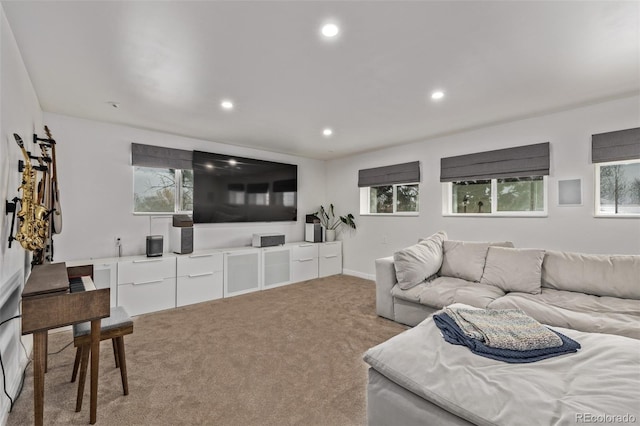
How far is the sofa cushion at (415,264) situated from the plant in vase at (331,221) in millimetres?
2262

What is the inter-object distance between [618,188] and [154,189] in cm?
537

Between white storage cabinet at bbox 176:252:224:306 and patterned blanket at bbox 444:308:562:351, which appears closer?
patterned blanket at bbox 444:308:562:351

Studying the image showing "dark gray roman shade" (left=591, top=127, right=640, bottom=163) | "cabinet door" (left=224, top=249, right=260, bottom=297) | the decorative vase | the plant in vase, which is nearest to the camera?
"dark gray roman shade" (left=591, top=127, right=640, bottom=163)

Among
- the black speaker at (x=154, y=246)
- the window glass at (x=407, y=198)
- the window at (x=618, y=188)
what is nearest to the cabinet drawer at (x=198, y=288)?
the black speaker at (x=154, y=246)

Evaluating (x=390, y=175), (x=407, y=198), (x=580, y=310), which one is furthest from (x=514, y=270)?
(x=390, y=175)

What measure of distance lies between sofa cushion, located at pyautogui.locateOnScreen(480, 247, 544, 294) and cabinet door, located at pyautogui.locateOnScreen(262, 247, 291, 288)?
112 inches

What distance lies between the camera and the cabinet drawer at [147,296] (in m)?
3.29

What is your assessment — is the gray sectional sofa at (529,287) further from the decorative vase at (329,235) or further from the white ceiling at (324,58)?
the decorative vase at (329,235)

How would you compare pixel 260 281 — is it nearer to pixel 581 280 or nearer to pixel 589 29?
pixel 581 280

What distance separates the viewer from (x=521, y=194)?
359cm

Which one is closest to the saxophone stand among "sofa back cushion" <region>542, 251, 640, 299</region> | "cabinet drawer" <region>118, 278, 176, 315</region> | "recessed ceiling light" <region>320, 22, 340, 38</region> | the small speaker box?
"cabinet drawer" <region>118, 278, 176, 315</region>

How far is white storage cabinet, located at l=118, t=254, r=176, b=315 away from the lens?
3.29 metres

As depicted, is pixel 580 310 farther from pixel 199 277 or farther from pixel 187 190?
pixel 187 190

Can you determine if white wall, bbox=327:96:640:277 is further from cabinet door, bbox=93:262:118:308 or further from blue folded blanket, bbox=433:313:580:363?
cabinet door, bbox=93:262:118:308
